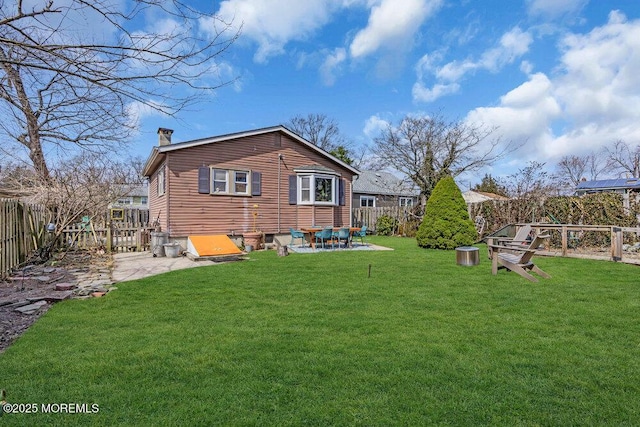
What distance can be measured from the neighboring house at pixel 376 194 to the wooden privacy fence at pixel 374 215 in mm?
6973

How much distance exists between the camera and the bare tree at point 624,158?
36.1m

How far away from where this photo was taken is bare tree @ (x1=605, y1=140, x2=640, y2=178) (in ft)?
118

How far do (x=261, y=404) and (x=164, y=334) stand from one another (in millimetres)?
1953

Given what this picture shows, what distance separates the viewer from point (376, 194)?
29.3 metres

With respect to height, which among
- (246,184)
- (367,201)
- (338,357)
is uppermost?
(367,201)

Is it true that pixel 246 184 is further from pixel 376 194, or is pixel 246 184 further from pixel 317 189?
pixel 376 194

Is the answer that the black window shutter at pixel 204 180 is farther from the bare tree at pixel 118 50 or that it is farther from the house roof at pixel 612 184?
the house roof at pixel 612 184

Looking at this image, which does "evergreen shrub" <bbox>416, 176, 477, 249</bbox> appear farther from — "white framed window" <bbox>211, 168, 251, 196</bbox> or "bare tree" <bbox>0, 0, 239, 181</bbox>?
"bare tree" <bbox>0, 0, 239, 181</bbox>

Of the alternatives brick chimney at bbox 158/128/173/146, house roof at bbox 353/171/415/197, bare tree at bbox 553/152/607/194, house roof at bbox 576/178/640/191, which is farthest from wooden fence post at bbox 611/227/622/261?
bare tree at bbox 553/152/607/194

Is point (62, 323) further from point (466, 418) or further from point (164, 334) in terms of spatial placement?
point (466, 418)

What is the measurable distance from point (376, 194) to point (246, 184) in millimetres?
17345

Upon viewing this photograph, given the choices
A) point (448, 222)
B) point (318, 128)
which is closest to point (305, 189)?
point (448, 222)

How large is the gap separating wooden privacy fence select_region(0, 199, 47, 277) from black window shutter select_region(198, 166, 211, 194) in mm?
4847

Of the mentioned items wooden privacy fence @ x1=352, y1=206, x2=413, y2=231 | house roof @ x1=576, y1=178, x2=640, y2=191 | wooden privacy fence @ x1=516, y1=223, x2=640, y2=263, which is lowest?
wooden privacy fence @ x1=516, y1=223, x2=640, y2=263
